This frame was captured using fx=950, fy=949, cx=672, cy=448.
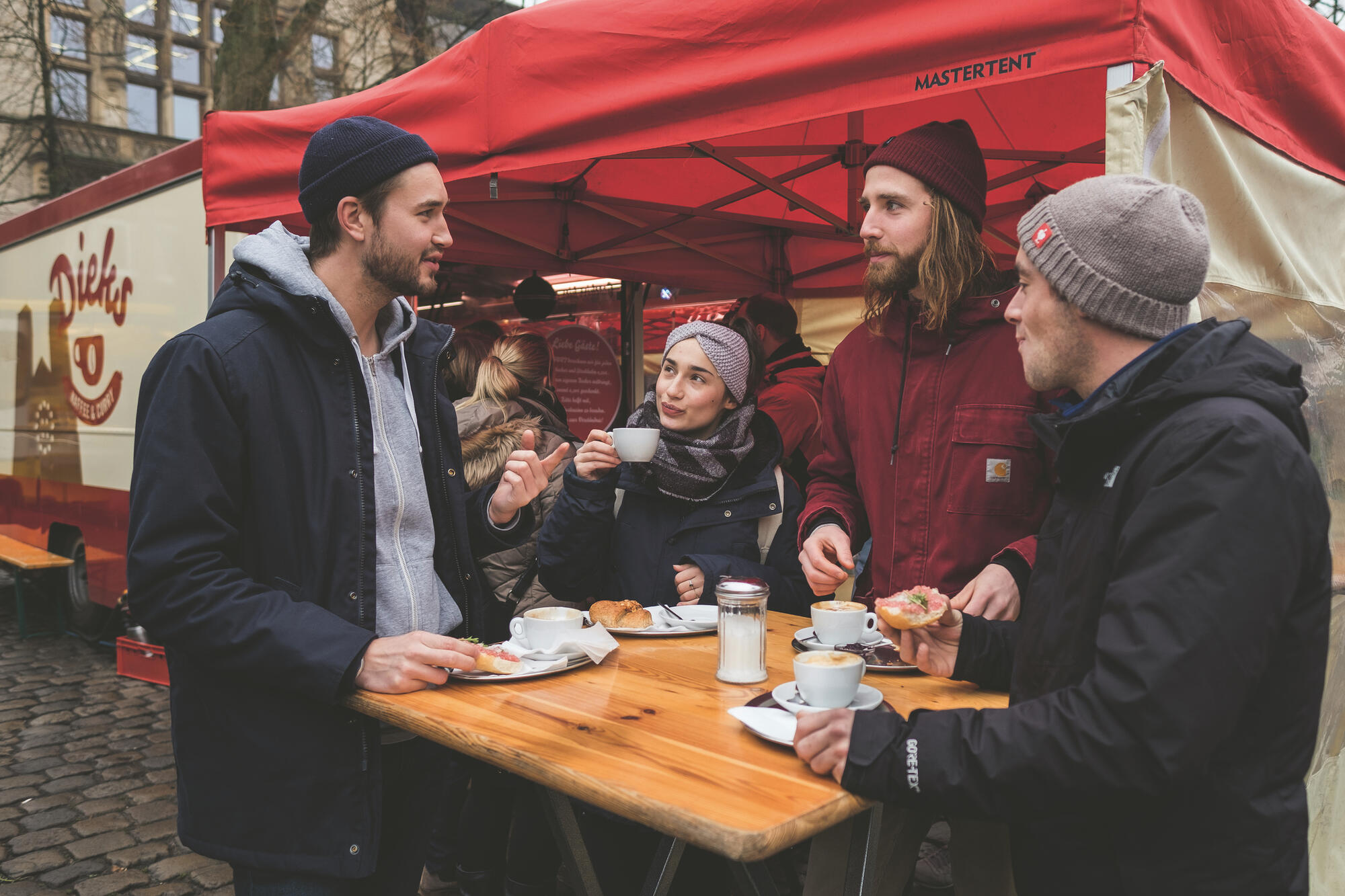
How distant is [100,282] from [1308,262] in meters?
7.07

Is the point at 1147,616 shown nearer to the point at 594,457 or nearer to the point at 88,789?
the point at 594,457

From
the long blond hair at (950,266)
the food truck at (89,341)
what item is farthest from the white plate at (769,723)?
the food truck at (89,341)

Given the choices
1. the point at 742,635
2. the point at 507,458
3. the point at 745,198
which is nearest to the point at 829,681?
the point at 742,635

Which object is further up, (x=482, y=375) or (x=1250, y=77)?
(x=1250, y=77)

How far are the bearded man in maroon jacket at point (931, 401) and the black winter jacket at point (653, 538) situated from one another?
0.89ft

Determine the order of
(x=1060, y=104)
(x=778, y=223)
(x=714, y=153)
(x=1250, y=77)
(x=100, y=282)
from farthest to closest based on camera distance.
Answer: (x=100, y=282) → (x=778, y=223) → (x=1060, y=104) → (x=714, y=153) → (x=1250, y=77)

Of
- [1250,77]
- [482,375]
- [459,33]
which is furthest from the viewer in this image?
[459,33]

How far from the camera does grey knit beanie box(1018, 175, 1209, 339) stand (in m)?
1.44

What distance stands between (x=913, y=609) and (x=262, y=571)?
1276 mm

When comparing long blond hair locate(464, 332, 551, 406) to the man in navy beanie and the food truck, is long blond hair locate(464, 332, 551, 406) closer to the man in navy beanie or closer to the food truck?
the man in navy beanie

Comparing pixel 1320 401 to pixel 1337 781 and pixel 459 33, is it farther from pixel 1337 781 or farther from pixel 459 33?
pixel 459 33

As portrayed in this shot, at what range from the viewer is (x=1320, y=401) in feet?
9.63

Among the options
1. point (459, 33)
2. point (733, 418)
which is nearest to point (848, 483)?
point (733, 418)

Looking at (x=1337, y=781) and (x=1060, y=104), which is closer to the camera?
(x=1337, y=781)
